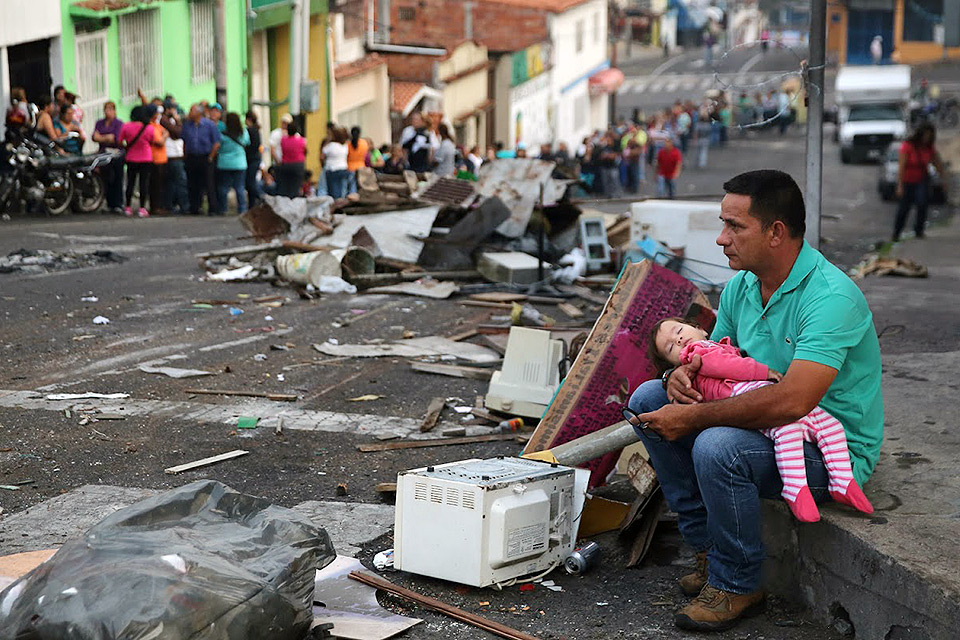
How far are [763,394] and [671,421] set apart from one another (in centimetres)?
36

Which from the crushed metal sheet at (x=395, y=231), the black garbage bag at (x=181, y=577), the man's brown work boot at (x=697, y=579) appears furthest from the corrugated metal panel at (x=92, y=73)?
the man's brown work boot at (x=697, y=579)

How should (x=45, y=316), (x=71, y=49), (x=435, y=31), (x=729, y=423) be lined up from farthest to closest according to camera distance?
(x=435, y=31) < (x=71, y=49) < (x=45, y=316) < (x=729, y=423)

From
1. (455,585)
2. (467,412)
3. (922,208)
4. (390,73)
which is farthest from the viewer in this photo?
(390,73)

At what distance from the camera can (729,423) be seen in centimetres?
444

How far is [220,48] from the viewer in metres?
29.8

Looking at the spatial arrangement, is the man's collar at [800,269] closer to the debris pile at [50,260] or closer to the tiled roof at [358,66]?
the debris pile at [50,260]

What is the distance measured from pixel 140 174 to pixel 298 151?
2.55 metres

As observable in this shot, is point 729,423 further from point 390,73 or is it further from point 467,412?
point 390,73

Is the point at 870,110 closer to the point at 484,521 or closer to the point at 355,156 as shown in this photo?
the point at 355,156

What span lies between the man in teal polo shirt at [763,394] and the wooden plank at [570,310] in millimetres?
7487

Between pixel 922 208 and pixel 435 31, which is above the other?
pixel 435 31

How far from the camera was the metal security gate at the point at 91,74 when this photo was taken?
24.6 m

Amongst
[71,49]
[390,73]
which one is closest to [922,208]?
[71,49]

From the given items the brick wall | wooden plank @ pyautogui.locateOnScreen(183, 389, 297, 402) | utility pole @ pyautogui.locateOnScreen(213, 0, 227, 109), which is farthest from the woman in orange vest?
the brick wall
